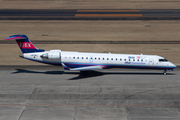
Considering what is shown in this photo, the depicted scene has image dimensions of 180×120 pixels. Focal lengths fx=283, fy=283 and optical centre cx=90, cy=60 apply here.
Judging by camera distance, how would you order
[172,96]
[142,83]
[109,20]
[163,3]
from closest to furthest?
[172,96] → [142,83] → [109,20] → [163,3]

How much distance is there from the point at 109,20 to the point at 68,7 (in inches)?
702

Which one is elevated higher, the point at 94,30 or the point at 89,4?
the point at 89,4

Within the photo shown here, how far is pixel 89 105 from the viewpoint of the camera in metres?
32.0

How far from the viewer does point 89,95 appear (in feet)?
114

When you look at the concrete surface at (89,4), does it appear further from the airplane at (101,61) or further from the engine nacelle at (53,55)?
the engine nacelle at (53,55)

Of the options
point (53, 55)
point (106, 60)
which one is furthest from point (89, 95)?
point (53, 55)

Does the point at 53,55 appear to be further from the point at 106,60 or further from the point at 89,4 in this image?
the point at 89,4

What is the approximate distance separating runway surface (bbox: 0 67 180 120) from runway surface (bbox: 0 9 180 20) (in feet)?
109

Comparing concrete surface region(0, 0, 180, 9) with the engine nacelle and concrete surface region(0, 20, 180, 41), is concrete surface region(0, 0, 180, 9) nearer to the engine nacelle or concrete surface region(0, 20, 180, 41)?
concrete surface region(0, 20, 180, 41)

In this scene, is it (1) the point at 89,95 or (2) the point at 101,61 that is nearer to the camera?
(1) the point at 89,95

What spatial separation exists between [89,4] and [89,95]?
58837 mm

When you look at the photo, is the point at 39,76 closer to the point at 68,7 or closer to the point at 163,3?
the point at 68,7

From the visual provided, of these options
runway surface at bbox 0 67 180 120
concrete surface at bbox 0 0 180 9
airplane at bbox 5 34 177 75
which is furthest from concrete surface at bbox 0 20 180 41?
airplane at bbox 5 34 177 75

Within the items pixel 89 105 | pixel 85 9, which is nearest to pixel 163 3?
pixel 85 9
